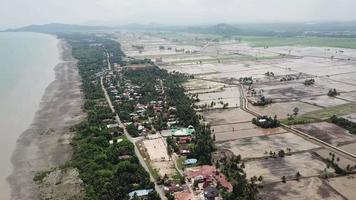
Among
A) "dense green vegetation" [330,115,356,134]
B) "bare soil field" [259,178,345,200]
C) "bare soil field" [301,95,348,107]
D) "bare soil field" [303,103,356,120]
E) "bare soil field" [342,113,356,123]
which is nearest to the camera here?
"bare soil field" [259,178,345,200]

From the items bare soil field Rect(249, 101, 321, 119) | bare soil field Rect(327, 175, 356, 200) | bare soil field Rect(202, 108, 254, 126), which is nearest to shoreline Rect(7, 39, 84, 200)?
bare soil field Rect(202, 108, 254, 126)

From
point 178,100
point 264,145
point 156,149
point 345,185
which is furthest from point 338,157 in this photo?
point 178,100

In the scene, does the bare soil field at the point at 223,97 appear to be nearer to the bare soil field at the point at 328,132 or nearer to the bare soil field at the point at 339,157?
the bare soil field at the point at 328,132

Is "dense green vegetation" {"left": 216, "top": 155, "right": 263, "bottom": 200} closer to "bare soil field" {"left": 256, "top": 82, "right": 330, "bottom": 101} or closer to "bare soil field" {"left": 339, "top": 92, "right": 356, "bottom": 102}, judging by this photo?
"bare soil field" {"left": 256, "top": 82, "right": 330, "bottom": 101}

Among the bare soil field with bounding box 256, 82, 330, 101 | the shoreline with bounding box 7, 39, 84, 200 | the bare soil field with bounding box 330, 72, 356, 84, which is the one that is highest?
the bare soil field with bounding box 330, 72, 356, 84

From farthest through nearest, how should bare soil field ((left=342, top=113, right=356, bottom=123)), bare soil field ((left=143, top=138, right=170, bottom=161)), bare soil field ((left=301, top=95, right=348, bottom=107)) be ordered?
bare soil field ((left=301, top=95, right=348, bottom=107)), bare soil field ((left=342, top=113, right=356, bottom=123)), bare soil field ((left=143, top=138, right=170, bottom=161))

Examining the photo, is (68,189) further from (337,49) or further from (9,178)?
(337,49)

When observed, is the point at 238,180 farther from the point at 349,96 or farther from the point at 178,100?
the point at 349,96
